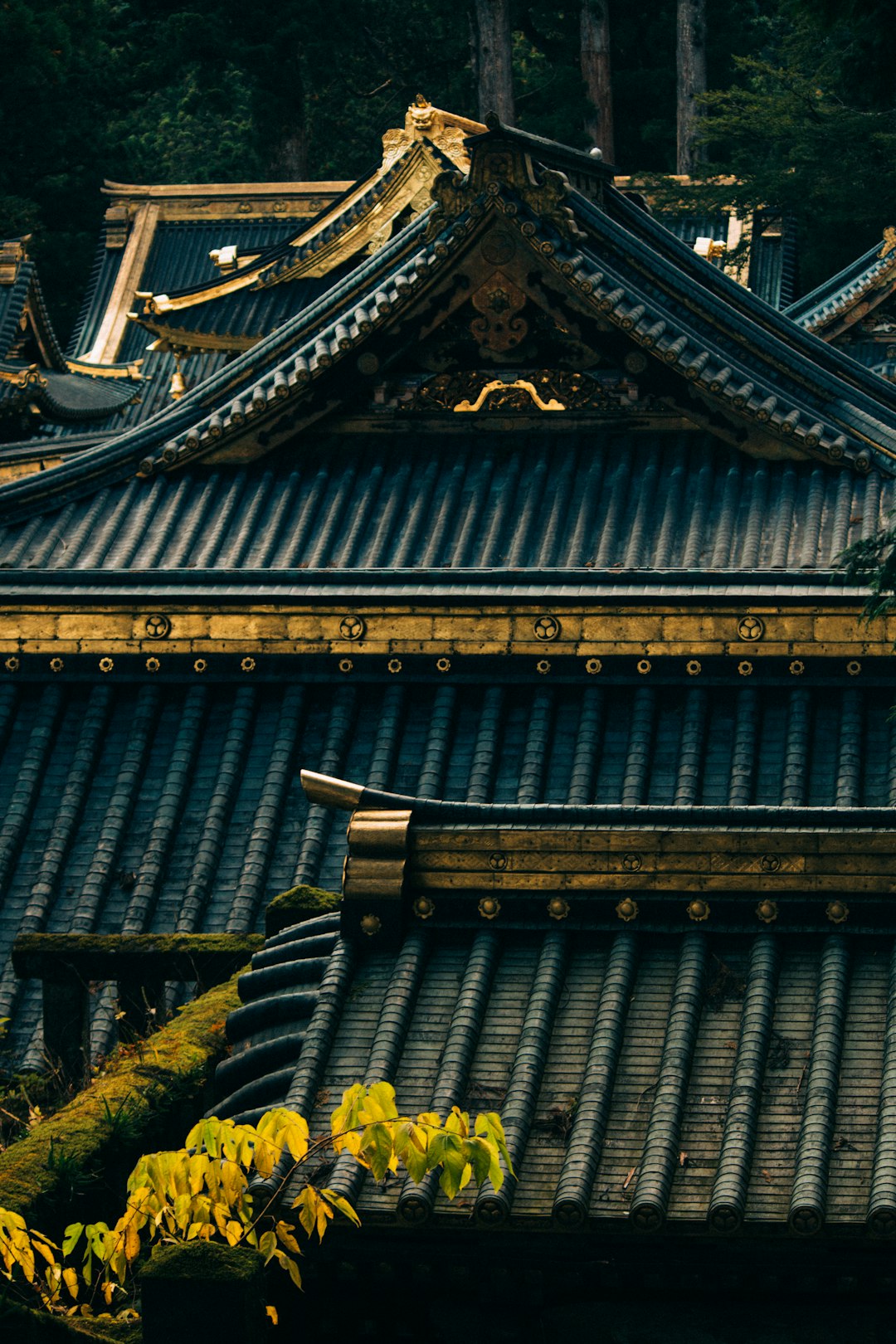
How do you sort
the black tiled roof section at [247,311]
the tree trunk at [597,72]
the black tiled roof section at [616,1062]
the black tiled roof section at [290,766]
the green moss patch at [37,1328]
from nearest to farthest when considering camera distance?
the green moss patch at [37,1328] < the black tiled roof section at [616,1062] < the black tiled roof section at [290,766] < the black tiled roof section at [247,311] < the tree trunk at [597,72]

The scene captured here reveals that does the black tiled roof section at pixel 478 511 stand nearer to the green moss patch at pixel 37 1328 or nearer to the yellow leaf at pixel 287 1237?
the yellow leaf at pixel 287 1237

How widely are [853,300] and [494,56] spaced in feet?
51.7

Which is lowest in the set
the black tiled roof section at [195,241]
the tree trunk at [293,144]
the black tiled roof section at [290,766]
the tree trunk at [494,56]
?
the black tiled roof section at [290,766]

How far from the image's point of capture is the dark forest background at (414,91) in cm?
3928

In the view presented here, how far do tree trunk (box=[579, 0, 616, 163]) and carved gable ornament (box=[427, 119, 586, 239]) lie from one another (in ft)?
111

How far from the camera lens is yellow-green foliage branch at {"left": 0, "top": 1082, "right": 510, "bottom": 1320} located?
607 cm

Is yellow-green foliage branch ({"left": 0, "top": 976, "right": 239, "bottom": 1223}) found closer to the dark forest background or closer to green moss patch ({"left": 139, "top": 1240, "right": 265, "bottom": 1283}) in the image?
green moss patch ({"left": 139, "top": 1240, "right": 265, "bottom": 1283})

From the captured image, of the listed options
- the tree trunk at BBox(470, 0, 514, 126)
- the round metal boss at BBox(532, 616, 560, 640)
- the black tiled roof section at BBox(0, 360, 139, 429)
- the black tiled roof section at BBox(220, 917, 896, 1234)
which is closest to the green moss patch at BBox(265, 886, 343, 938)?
the black tiled roof section at BBox(220, 917, 896, 1234)

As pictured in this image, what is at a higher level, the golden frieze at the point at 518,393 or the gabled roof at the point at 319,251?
the gabled roof at the point at 319,251

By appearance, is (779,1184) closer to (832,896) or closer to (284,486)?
(832,896)

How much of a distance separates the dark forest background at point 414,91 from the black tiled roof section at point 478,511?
2492cm

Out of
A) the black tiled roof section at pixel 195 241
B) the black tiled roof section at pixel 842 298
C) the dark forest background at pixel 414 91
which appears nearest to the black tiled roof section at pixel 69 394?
the black tiled roof section at pixel 195 241

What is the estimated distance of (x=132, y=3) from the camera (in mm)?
48125

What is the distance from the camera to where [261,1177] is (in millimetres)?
6699
